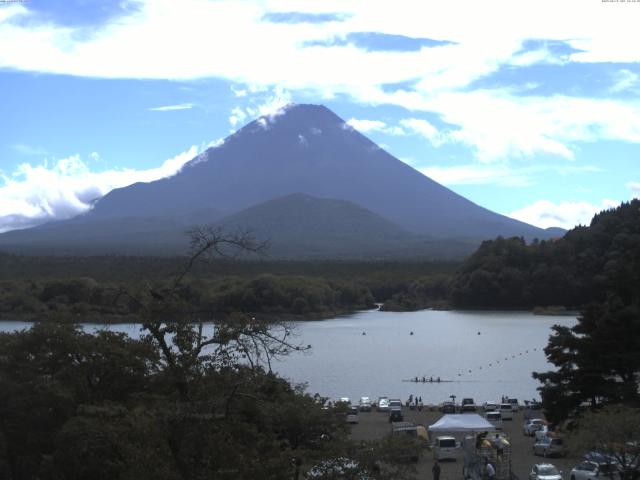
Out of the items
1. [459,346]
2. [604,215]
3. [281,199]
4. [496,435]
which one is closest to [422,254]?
[281,199]

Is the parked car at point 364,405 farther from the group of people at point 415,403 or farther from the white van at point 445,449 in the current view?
the white van at point 445,449

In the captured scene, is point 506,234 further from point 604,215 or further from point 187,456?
point 187,456

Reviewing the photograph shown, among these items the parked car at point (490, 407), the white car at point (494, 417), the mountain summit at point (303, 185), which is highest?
the mountain summit at point (303, 185)

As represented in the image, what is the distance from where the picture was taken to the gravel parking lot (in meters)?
12.2

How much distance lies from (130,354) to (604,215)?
51.4 metres

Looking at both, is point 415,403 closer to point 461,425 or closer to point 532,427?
point 532,427

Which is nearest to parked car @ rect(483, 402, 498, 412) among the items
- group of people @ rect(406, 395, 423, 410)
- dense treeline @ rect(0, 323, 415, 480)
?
group of people @ rect(406, 395, 423, 410)

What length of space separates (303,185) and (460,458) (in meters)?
134

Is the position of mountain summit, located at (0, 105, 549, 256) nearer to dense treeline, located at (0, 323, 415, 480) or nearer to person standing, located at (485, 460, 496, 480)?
person standing, located at (485, 460, 496, 480)

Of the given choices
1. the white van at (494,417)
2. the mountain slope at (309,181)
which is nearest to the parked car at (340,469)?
the white van at (494,417)

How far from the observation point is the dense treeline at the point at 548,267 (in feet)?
170

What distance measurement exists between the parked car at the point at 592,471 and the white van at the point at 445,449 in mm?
2827

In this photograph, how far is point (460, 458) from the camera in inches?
529

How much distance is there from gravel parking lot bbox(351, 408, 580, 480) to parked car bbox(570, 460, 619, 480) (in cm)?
76
